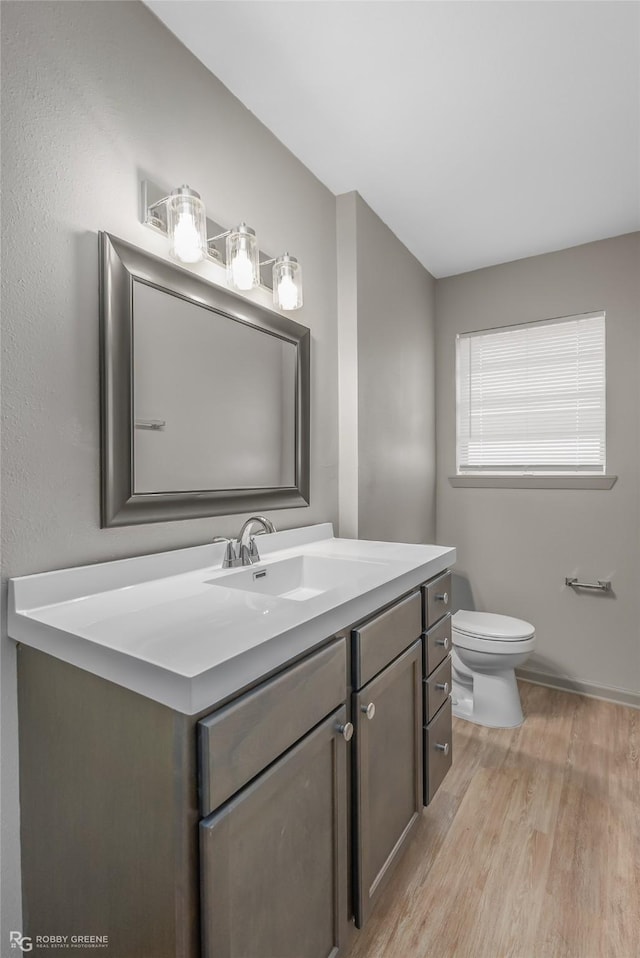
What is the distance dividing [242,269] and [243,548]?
85 centimetres

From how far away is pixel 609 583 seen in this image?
2.53 meters

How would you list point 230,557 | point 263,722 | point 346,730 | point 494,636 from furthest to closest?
point 494,636 → point 230,557 → point 346,730 → point 263,722

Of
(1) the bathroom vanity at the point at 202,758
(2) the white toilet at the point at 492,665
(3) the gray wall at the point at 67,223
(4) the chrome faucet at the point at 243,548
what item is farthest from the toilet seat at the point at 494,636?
(3) the gray wall at the point at 67,223

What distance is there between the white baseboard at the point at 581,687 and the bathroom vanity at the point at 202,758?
5.63 ft

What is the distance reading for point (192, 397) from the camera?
1.42 metres

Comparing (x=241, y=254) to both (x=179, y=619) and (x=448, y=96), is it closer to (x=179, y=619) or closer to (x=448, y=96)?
(x=448, y=96)

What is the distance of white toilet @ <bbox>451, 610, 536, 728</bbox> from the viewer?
2.21 meters

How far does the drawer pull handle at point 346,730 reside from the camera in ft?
→ 3.40

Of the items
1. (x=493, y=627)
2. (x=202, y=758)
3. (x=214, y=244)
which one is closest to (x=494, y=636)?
(x=493, y=627)

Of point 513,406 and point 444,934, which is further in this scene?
point 513,406

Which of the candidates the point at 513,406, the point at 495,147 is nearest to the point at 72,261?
the point at 495,147

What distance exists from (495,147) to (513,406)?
138 cm

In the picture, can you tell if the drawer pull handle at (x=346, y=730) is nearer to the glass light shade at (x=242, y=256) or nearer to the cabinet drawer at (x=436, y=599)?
the cabinet drawer at (x=436, y=599)

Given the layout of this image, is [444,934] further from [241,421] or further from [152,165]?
[152,165]
